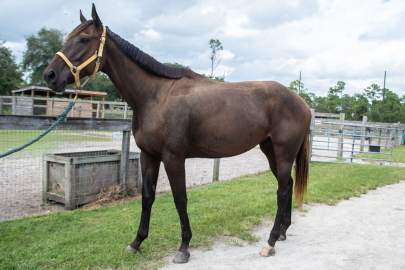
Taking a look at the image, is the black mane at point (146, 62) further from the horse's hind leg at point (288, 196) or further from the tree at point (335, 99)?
the tree at point (335, 99)

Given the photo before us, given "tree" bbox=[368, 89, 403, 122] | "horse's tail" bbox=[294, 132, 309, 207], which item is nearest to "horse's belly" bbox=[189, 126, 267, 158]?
"horse's tail" bbox=[294, 132, 309, 207]

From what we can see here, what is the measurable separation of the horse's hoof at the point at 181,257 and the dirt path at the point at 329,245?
0.05 meters

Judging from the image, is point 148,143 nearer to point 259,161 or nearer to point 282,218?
point 282,218

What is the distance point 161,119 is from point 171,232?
4.59 feet

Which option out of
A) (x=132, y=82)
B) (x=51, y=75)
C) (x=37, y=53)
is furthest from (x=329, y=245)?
(x=37, y=53)

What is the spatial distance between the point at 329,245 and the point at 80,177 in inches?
137

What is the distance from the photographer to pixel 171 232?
397cm

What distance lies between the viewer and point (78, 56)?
3.07 meters

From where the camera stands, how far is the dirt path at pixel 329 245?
3320 mm

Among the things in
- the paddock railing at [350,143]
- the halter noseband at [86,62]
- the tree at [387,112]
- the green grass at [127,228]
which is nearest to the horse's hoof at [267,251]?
the green grass at [127,228]

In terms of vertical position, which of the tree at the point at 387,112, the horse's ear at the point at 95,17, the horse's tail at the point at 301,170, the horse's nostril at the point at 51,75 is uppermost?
the tree at the point at 387,112

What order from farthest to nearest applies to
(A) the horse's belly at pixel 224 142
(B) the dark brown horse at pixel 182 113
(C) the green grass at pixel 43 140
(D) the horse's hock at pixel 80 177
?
(C) the green grass at pixel 43 140 → (D) the horse's hock at pixel 80 177 → (A) the horse's belly at pixel 224 142 → (B) the dark brown horse at pixel 182 113

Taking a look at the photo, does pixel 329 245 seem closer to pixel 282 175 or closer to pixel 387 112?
pixel 282 175

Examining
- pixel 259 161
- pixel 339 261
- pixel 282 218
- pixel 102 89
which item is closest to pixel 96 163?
pixel 282 218
